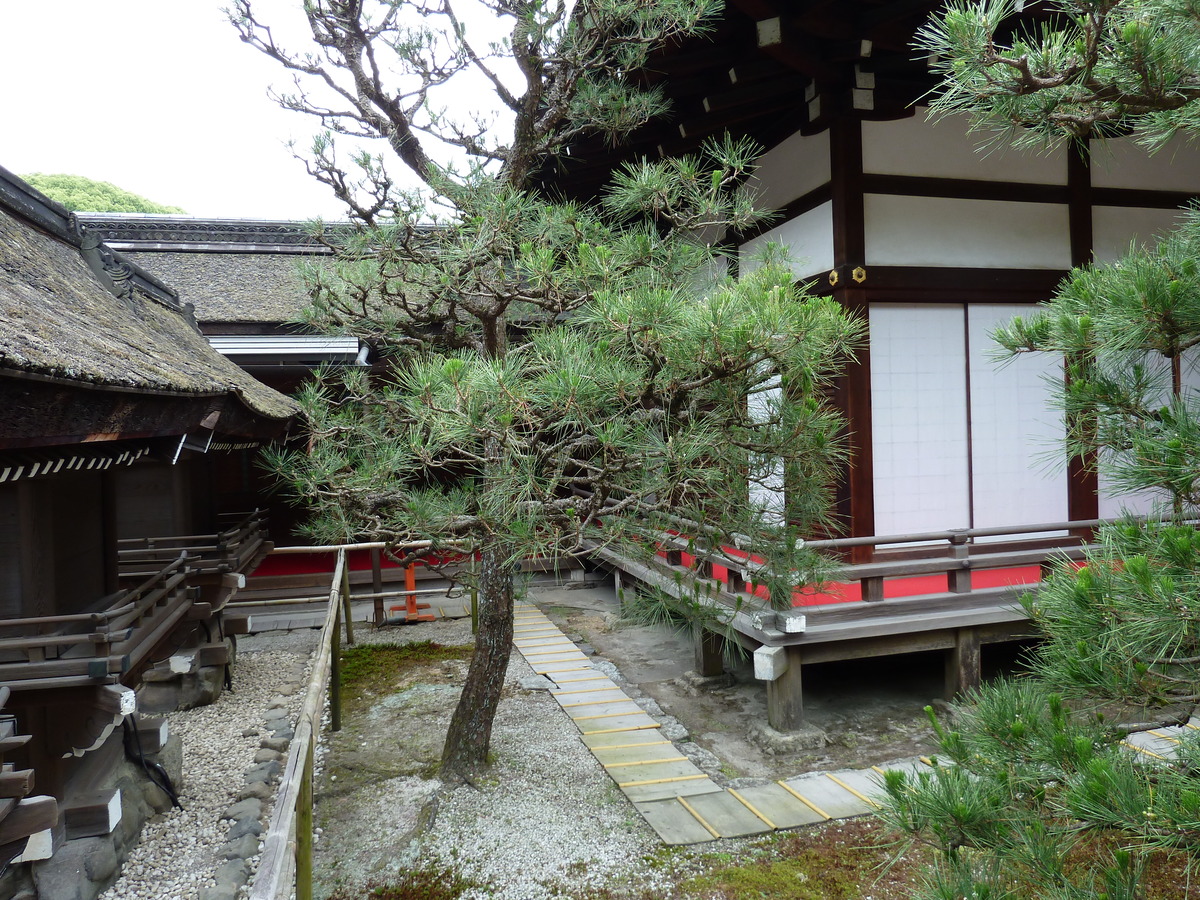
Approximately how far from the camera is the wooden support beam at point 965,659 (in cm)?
539

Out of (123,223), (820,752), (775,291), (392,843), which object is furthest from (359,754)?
(123,223)

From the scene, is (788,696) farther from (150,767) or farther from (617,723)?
(150,767)

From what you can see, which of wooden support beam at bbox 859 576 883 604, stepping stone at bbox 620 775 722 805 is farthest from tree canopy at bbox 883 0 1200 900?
wooden support beam at bbox 859 576 883 604

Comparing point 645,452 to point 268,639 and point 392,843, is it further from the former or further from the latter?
point 268,639

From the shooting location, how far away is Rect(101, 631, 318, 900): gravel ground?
11.9 ft

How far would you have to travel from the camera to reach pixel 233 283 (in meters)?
9.81

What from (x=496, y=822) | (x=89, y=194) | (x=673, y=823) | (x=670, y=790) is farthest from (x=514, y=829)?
(x=89, y=194)

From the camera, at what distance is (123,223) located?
10.8 meters

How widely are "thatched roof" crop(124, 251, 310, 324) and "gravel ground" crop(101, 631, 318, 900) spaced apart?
12.1ft

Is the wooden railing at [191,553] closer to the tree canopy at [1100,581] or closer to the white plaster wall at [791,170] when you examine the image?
the tree canopy at [1100,581]

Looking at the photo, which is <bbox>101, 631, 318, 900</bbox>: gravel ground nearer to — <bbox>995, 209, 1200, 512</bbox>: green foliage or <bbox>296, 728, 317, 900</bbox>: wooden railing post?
<bbox>296, 728, 317, 900</bbox>: wooden railing post

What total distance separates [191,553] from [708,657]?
14.1ft

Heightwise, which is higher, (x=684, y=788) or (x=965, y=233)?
(x=965, y=233)

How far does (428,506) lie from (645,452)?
118 cm
